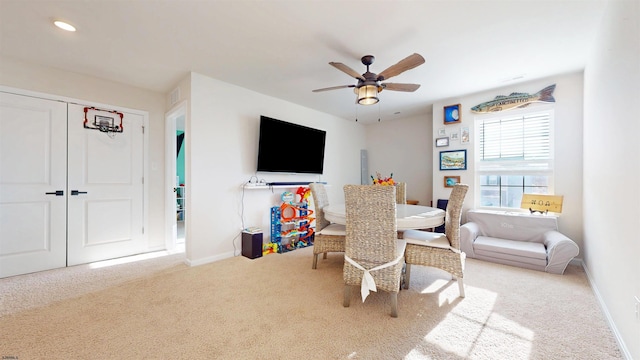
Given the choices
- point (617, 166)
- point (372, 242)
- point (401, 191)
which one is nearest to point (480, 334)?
point (372, 242)

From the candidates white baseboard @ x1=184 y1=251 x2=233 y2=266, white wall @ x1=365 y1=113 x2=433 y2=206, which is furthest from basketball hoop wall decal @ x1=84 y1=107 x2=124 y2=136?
white wall @ x1=365 y1=113 x2=433 y2=206

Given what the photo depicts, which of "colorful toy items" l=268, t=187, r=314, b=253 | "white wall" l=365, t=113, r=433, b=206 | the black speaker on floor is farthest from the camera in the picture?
"white wall" l=365, t=113, r=433, b=206

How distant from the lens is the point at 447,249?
2236 millimetres

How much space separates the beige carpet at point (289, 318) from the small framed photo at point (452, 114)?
2455 millimetres

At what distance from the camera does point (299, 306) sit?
6.79ft

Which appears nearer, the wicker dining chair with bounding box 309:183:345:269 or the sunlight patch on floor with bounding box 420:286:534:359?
the sunlight patch on floor with bounding box 420:286:534:359

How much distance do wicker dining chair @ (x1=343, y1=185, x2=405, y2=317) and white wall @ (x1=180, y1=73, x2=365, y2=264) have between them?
83.8 inches

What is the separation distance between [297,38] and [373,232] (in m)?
1.99

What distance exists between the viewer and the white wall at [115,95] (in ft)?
9.29

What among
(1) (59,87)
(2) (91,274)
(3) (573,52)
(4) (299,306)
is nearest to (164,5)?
(1) (59,87)

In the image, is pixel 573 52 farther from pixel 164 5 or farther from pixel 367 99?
pixel 164 5

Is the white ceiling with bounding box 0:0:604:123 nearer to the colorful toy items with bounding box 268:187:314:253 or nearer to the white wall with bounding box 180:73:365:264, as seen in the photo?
the white wall with bounding box 180:73:365:264

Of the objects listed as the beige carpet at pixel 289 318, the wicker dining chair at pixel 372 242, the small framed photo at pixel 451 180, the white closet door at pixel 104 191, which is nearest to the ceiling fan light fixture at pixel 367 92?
the wicker dining chair at pixel 372 242

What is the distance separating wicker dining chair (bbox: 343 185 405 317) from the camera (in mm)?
1919
